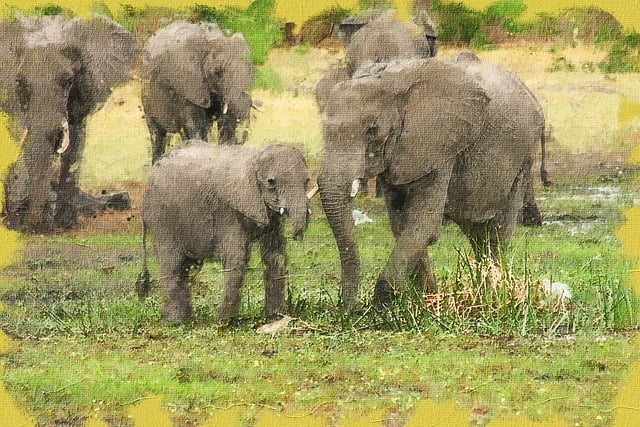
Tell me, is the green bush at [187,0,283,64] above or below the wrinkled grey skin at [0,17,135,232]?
above

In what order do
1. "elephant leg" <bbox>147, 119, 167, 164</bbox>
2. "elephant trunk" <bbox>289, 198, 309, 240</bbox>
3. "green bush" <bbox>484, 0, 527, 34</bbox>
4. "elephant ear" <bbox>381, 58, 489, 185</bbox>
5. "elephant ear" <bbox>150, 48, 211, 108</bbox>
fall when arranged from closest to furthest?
"elephant trunk" <bbox>289, 198, 309, 240</bbox> < "elephant ear" <bbox>381, 58, 489, 185</bbox> < "green bush" <bbox>484, 0, 527, 34</bbox> < "elephant leg" <bbox>147, 119, 167, 164</bbox> < "elephant ear" <bbox>150, 48, 211, 108</bbox>

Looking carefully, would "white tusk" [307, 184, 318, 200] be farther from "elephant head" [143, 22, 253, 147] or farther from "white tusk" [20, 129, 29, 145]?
"white tusk" [20, 129, 29, 145]

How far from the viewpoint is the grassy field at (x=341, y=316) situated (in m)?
7.00

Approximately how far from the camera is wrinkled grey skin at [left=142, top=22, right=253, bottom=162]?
8.29 meters

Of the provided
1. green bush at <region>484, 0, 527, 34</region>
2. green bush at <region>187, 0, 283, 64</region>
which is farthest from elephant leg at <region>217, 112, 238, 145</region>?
green bush at <region>484, 0, 527, 34</region>

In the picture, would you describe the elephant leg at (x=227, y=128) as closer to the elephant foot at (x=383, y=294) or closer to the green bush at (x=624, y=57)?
the elephant foot at (x=383, y=294)

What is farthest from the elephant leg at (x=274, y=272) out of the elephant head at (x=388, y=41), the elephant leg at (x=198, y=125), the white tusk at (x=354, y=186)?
the elephant leg at (x=198, y=125)

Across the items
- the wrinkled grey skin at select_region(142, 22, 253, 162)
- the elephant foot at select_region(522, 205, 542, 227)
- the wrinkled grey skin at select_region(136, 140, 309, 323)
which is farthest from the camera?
the elephant foot at select_region(522, 205, 542, 227)

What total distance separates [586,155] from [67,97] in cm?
269

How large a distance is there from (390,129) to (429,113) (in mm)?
227

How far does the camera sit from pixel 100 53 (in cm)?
850

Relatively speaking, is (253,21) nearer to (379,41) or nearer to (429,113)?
(379,41)

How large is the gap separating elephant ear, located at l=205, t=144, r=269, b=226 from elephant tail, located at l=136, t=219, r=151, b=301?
562 millimetres

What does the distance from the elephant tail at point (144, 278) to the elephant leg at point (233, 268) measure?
483 mm
